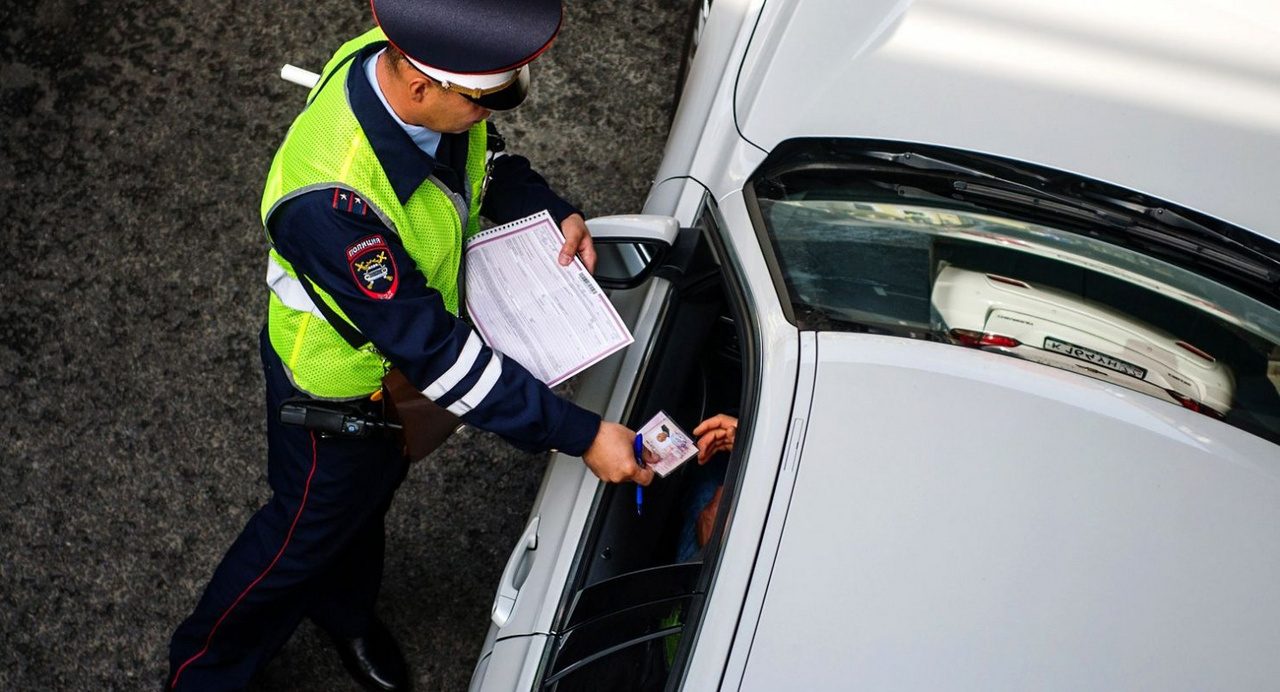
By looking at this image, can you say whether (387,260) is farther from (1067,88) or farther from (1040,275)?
(1067,88)

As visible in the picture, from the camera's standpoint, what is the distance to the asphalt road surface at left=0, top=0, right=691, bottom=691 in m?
2.82

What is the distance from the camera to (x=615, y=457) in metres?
1.84

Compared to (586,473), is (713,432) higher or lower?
higher

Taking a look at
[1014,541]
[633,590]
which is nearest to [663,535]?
[633,590]

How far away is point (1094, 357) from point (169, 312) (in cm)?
252

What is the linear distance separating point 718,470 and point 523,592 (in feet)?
1.51

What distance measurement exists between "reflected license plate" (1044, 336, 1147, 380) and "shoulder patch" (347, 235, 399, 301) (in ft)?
3.54

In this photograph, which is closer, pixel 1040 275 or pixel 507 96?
pixel 507 96

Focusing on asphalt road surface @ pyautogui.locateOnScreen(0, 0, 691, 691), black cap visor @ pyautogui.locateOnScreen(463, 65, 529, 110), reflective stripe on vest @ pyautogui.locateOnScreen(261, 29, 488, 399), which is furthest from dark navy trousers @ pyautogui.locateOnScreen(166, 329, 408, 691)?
black cap visor @ pyautogui.locateOnScreen(463, 65, 529, 110)

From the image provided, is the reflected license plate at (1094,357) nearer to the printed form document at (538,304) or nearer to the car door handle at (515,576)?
the printed form document at (538,304)

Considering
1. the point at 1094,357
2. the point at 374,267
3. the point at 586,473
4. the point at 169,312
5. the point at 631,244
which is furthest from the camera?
the point at 169,312

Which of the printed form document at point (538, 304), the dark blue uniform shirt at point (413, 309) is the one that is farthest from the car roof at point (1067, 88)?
the dark blue uniform shirt at point (413, 309)

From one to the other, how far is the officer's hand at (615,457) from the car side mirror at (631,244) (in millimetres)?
329

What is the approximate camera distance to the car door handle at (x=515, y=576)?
1.93m
